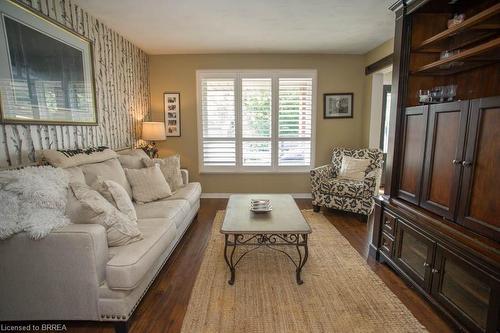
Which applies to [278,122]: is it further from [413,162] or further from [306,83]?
[413,162]

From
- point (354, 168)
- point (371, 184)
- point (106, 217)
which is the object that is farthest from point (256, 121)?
point (106, 217)

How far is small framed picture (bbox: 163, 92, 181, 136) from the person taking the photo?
14.7 ft

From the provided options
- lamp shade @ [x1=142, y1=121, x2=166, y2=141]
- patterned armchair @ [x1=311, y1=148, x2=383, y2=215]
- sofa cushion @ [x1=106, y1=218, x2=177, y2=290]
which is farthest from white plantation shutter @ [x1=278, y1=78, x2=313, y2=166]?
sofa cushion @ [x1=106, y1=218, x2=177, y2=290]

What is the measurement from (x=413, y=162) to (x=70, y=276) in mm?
2659

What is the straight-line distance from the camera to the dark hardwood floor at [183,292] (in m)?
1.68

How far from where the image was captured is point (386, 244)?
7.94 ft

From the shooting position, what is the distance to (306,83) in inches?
175

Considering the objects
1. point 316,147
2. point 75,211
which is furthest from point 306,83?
point 75,211

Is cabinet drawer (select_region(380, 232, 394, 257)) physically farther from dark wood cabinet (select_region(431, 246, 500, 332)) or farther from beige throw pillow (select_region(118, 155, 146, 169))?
beige throw pillow (select_region(118, 155, 146, 169))

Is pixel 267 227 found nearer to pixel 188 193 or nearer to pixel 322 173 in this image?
pixel 188 193

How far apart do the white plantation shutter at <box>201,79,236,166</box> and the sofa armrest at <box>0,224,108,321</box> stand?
3068 millimetres

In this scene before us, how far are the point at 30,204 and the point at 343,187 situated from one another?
3.38 metres
